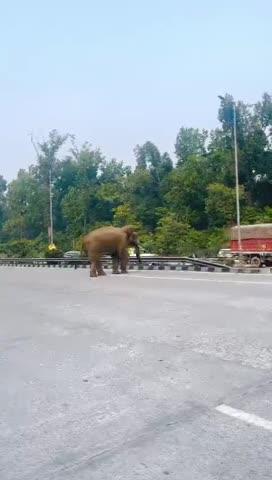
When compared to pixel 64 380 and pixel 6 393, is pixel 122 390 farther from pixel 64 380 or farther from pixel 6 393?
pixel 6 393

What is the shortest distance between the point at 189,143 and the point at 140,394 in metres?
60.0

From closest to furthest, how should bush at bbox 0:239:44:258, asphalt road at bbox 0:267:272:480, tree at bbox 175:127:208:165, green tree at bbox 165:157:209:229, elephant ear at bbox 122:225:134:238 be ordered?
asphalt road at bbox 0:267:272:480 → elephant ear at bbox 122:225:134:238 → green tree at bbox 165:157:209:229 → bush at bbox 0:239:44:258 → tree at bbox 175:127:208:165

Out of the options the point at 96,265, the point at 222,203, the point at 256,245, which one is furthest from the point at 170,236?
the point at 96,265

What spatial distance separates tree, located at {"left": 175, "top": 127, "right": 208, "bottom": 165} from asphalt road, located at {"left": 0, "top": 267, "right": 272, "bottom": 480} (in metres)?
54.2

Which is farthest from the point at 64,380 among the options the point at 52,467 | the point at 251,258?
the point at 251,258

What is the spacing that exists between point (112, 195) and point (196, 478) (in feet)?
199

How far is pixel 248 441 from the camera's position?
133 inches

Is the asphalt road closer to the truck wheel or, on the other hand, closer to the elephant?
the elephant

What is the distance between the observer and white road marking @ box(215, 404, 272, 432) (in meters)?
3.60

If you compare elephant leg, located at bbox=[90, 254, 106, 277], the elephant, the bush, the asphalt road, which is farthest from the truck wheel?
the bush

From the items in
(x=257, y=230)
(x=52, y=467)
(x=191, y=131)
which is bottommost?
(x=52, y=467)

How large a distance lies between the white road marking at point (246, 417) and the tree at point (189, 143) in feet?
189

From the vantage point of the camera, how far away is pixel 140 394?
14.6 feet

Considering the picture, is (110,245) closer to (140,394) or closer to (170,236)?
(140,394)
